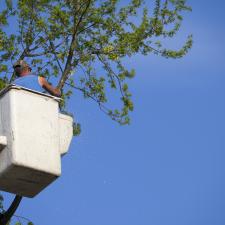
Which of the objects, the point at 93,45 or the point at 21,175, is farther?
the point at 93,45

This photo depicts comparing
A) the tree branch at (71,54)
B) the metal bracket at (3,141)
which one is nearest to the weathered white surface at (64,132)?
the metal bracket at (3,141)

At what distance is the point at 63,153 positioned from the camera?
22.3 feet

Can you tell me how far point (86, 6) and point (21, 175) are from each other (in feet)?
22.0

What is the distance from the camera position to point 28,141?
6.30 metres

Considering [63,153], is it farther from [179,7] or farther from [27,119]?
[179,7]

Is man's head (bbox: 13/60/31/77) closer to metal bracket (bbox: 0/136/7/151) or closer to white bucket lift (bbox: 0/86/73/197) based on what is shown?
white bucket lift (bbox: 0/86/73/197)

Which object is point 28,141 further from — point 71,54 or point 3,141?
point 71,54

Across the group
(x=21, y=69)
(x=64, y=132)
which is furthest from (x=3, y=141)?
(x=21, y=69)

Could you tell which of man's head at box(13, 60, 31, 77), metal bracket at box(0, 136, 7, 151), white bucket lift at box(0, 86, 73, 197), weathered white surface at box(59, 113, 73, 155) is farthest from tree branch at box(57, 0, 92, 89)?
metal bracket at box(0, 136, 7, 151)

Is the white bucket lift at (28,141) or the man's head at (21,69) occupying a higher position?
the man's head at (21,69)

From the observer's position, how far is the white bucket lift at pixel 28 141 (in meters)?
6.20

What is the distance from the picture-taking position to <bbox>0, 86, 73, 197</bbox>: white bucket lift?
244 inches

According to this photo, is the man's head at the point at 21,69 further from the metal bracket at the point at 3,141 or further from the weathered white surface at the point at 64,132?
the metal bracket at the point at 3,141

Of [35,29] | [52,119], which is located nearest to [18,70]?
[52,119]
